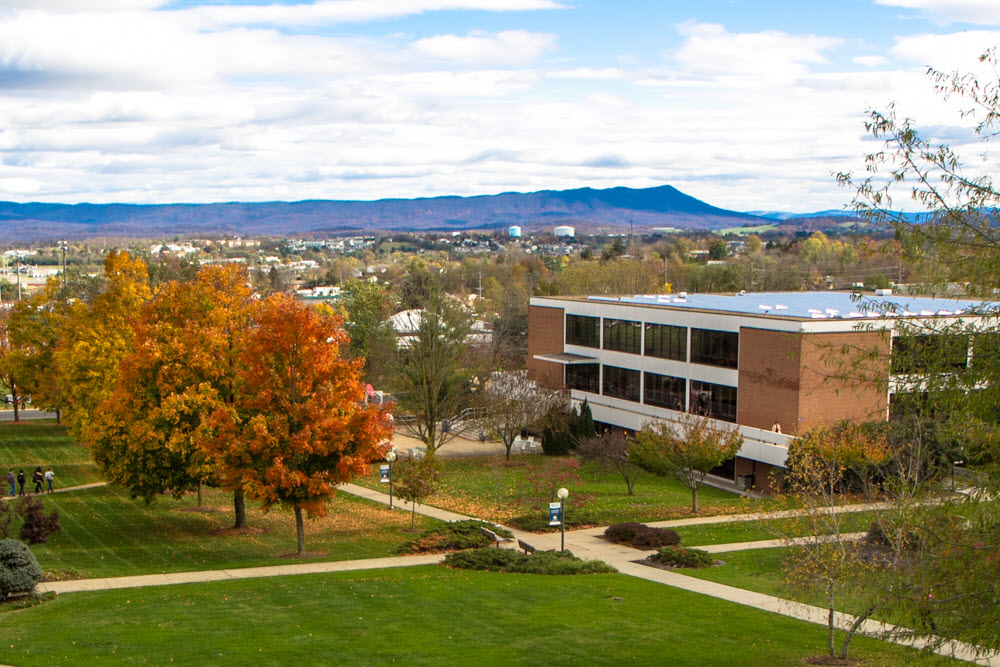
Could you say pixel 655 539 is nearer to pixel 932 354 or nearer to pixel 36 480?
pixel 932 354

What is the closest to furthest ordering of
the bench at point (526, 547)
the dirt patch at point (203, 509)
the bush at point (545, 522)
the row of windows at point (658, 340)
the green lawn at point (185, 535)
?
the green lawn at point (185, 535) < the bench at point (526, 547) < the bush at point (545, 522) < the dirt patch at point (203, 509) < the row of windows at point (658, 340)

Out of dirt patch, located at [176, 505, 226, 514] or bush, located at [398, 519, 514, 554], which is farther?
dirt patch, located at [176, 505, 226, 514]

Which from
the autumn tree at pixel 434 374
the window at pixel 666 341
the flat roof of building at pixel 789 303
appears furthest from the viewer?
the autumn tree at pixel 434 374

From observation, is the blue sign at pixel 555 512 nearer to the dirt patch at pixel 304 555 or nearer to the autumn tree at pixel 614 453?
the dirt patch at pixel 304 555

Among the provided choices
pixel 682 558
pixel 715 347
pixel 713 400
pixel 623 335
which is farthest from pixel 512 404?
pixel 682 558

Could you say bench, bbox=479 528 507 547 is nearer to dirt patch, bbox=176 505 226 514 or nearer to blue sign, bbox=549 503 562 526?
blue sign, bbox=549 503 562 526

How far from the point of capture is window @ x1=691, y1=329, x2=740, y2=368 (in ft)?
163

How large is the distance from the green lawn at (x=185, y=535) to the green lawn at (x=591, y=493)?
12.5 feet

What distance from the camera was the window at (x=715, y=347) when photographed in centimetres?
4975

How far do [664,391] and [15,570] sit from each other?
38356mm

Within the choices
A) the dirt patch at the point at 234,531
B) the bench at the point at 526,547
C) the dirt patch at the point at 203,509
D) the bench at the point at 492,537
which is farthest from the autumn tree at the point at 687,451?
the dirt patch at the point at 203,509

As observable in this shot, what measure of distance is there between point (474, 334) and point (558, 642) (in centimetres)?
7174

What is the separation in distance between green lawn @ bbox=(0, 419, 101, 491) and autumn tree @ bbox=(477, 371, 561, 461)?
20244mm

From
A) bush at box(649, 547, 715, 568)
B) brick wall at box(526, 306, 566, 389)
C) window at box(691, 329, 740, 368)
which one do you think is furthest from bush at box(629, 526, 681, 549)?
brick wall at box(526, 306, 566, 389)
